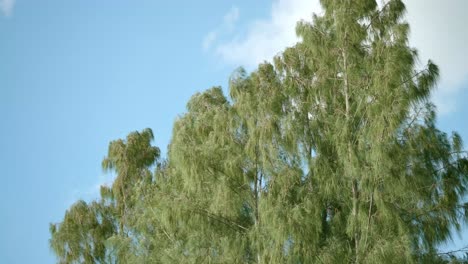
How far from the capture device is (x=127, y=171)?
15859 mm

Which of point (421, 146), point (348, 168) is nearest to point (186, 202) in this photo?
point (348, 168)

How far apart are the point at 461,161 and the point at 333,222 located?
7.60 ft

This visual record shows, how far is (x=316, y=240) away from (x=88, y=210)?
26.4 ft

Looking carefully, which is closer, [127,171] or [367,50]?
[367,50]

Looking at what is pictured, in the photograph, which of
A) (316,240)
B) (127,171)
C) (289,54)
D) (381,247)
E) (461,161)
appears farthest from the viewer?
(127,171)

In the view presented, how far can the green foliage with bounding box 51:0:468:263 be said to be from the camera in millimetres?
9422

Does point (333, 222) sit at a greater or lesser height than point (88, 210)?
lesser

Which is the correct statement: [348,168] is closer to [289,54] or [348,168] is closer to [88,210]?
[289,54]

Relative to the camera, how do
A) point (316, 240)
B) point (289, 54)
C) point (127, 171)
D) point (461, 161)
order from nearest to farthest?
1. point (316, 240)
2. point (461, 161)
3. point (289, 54)
4. point (127, 171)

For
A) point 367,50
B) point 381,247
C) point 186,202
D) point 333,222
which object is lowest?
point 381,247

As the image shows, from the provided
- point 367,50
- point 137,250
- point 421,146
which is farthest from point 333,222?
point 137,250

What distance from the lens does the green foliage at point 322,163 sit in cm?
942

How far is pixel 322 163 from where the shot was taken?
33.0ft

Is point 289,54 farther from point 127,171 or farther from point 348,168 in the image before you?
point 127,171
